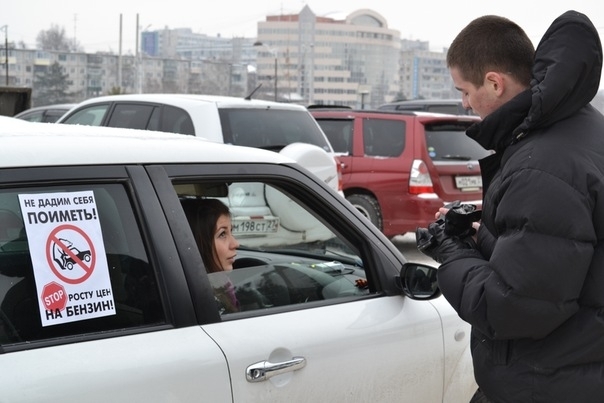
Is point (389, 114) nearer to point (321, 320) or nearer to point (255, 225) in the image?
point (255, 225)

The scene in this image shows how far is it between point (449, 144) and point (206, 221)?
7.48 meters

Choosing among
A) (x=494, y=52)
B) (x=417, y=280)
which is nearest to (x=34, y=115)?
(x=417, y=280)

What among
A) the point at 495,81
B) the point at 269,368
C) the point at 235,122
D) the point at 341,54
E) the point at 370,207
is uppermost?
the point at 341,54

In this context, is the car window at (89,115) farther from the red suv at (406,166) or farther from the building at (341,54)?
the building at (341,54)

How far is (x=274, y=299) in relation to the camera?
2877 millimetres

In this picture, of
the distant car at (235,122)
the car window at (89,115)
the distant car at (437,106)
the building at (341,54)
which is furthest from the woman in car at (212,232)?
the building at (341,54)

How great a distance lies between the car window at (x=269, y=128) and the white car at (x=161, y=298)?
16.2 feet

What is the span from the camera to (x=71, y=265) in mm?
2258

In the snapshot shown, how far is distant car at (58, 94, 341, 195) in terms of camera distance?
7.84 meters

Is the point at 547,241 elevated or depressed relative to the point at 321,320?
elevated

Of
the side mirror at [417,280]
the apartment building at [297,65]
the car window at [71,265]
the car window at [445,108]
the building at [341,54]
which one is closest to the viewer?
the car window at [71,265]

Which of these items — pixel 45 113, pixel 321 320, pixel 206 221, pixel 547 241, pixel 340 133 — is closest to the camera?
pixel 547 241

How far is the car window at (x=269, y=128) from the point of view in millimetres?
7945

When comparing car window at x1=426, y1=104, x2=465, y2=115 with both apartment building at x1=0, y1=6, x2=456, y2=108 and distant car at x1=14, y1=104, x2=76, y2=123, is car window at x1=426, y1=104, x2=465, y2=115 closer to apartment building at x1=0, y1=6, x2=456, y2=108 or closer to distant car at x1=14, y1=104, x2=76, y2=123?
distant car at x1=14, y1=104, x2=76, y2=123
